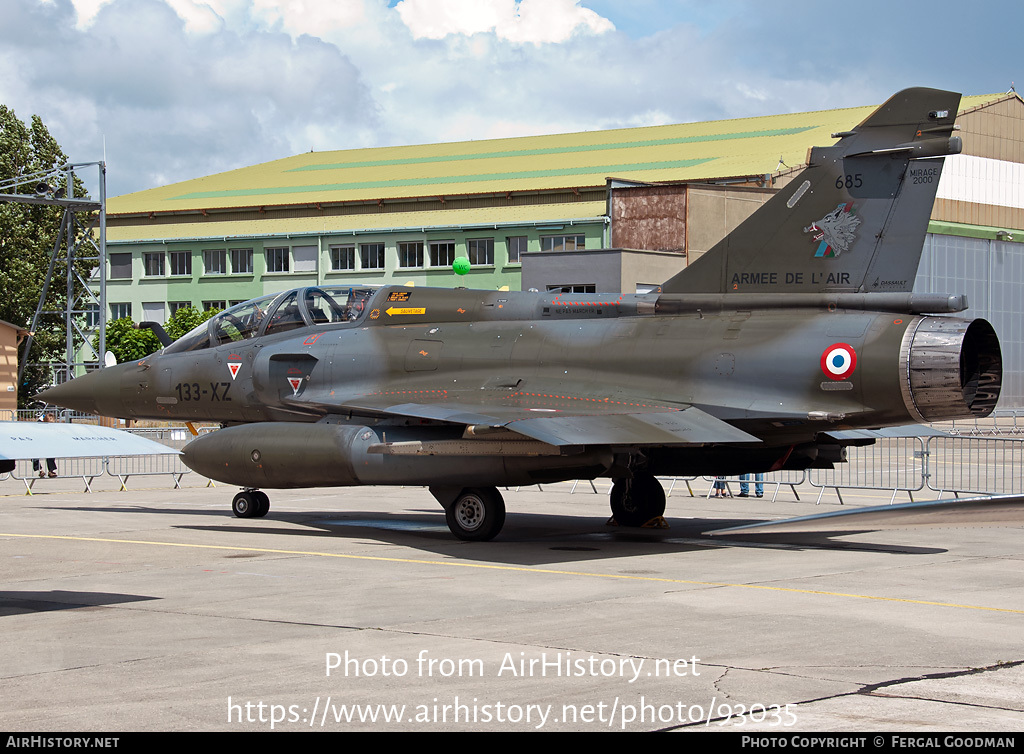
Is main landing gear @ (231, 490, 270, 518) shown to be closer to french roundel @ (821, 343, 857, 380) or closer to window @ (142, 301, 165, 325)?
french roundel @ (821, 343, 857, 380)

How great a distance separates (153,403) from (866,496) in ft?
44.8

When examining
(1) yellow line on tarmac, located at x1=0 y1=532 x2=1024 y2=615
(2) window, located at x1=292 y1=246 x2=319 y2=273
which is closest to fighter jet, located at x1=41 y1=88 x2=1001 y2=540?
(1) yellow line on tarmac, located at x1=0 y1=532 x2=1024 y2=615

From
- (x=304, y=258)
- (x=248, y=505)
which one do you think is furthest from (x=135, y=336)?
(x=248, y=505)

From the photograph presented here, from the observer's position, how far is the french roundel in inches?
526

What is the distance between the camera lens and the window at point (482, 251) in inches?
2427

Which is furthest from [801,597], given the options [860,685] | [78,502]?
[78,502]

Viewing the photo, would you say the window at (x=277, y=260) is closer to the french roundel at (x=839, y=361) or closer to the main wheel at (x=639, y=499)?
the main wheel at (x=639, y=499)

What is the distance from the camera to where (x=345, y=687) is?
6973mm

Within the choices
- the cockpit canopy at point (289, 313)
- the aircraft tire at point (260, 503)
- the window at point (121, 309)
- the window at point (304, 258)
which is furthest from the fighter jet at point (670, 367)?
the window at point (121, 309)

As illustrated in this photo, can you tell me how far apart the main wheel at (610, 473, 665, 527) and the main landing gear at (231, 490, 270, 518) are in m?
5.50

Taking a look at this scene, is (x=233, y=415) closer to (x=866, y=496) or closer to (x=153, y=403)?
(x=153, y=403)

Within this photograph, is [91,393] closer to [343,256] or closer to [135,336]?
[135,336]

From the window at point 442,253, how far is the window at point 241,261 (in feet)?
37.1

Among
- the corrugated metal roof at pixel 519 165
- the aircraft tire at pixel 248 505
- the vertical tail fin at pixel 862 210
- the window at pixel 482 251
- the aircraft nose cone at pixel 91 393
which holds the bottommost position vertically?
the aircraft tire at pixel 248 505
